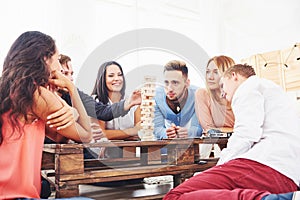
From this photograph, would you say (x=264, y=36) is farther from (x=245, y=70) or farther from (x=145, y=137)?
(x=145, y=137)

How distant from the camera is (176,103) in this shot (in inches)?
85.3

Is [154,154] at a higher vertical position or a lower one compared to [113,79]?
lower

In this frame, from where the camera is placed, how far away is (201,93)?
2.26 m

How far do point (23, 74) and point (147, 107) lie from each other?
0.60 metres

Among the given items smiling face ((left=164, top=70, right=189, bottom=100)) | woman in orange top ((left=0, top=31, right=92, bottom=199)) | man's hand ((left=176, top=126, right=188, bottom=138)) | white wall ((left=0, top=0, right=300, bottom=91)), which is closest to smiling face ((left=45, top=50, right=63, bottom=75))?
woman in orange top ((left=0, top=31, right=92, bottom=199))

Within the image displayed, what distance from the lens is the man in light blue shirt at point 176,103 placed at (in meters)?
2.07

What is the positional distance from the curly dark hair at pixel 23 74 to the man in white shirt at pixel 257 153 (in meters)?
0.63

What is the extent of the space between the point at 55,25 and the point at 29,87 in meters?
1.60

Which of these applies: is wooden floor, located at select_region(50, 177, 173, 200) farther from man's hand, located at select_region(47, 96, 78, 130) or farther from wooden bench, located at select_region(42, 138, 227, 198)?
man's hand, located at select_region(47, 96, 78, 130)

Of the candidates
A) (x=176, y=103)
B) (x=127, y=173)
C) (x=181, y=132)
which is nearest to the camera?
(x=127, y=173)

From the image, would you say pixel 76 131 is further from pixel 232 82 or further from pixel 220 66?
pixel 220 66

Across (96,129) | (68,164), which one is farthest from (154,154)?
(68,164)

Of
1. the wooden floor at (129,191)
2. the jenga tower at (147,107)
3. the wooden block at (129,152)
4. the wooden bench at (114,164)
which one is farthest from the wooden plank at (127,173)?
the wooden block at (129,152)

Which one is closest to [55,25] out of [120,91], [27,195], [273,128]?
[120,91]
